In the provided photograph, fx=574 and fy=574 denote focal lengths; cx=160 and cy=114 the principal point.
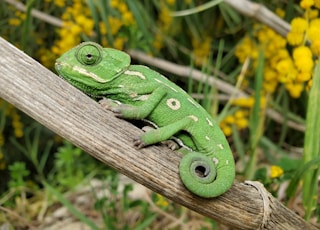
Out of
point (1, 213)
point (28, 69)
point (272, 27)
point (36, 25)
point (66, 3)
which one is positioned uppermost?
point (272, 27)

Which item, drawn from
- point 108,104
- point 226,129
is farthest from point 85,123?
point 226,129

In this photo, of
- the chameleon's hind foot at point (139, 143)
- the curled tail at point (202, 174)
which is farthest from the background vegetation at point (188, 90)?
the chameleon's hind foot at point (139, 143)

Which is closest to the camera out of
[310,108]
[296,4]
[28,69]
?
[28,69]

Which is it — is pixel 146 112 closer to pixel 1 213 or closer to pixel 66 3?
pixel 1 213

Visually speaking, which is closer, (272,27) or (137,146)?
(137,146)

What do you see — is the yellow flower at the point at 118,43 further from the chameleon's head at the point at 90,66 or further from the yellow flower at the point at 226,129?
the chameleon's head at the point at 90,66

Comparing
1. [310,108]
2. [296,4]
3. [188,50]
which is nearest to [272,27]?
[296,4]
